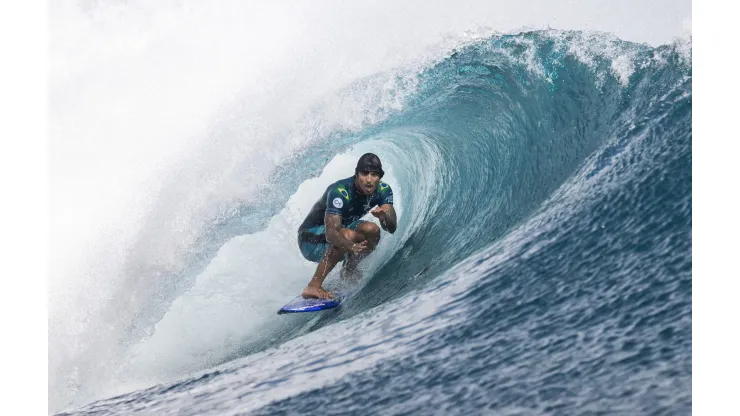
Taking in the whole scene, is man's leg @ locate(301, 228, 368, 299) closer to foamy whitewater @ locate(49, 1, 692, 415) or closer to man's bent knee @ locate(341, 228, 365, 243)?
man's bent knee @ locate(341, 228, 365, 243)

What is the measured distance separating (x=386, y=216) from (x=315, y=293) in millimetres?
532

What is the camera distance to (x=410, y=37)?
362cm

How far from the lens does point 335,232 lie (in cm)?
346

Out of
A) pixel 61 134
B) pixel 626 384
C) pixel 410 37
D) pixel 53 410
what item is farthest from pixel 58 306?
pixel 626 384

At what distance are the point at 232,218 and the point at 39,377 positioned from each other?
1250 mm

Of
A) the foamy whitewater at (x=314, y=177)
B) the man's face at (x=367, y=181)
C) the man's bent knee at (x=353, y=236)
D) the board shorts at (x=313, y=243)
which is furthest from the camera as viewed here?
the board shorts at (x=313, y=243)

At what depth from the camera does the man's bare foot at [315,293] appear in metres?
3.52

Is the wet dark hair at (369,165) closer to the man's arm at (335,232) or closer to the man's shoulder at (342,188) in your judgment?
the man's shoulder at (342,188)

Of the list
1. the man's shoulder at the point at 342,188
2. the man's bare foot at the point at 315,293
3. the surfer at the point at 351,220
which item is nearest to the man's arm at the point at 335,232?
the surfer at the point at 351,220

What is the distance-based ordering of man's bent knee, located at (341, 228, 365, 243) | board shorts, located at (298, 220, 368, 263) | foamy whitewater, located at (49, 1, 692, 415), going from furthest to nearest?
board shorts, located at (298, 220, 368, 263)
man's bent knee, located at (341, 228, 365, 243)
foamy whitewater, located at (49, 1, 692, 415)

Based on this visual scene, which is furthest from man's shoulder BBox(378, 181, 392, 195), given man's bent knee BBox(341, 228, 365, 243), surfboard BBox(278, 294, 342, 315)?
surfboard BBox(278, 294, 342, 315)

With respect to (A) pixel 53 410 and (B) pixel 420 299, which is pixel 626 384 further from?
(A) pixel 53 410

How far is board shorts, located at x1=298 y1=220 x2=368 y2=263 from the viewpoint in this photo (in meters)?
3.67

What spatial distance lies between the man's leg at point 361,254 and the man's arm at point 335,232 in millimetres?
92
